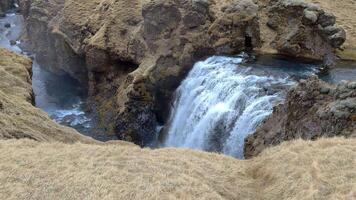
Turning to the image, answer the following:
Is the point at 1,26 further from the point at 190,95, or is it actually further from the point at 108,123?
the point at 190,95

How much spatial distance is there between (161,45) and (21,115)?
2051cm

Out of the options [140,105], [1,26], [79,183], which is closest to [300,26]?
[140,105]

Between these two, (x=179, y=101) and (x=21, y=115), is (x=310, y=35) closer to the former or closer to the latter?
(x=179, y=101)

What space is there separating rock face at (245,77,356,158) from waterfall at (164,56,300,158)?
2642mm

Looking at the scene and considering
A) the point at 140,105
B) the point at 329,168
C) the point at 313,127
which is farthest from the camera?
the point at 140,105

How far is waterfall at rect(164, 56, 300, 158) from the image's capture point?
1142 inches

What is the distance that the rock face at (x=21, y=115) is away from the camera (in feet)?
68.8

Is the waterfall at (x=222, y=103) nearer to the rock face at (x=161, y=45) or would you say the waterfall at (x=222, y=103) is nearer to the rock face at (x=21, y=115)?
the rock face at (x=161, y=45)

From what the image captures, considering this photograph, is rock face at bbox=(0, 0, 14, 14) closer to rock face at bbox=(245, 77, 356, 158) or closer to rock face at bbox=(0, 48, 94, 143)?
rock face at bbox=(0, 48, 94, 143)

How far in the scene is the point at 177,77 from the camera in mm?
40156

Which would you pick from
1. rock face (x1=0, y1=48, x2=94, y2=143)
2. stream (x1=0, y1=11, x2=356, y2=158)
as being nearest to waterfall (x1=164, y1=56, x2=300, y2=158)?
stream (x1=0, y1=11, x2=356, y2=158)

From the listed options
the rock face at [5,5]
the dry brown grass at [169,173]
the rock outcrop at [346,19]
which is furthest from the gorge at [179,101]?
the rock face at [5,5]

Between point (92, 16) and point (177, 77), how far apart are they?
16.0m

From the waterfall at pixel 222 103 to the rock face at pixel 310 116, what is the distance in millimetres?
2642
